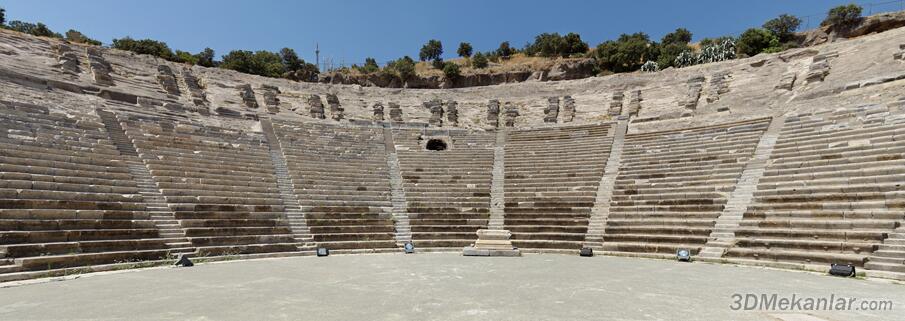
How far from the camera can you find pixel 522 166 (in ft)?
78.5

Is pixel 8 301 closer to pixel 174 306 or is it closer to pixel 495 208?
pixel 174 306

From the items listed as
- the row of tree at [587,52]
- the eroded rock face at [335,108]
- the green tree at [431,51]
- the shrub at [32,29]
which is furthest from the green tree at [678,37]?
the shrub at [32,29]

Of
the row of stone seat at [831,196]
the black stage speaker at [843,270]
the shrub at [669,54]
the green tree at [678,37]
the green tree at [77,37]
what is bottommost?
the black stage speaker at [843,270]

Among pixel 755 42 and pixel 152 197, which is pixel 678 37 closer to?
pixel 755 42

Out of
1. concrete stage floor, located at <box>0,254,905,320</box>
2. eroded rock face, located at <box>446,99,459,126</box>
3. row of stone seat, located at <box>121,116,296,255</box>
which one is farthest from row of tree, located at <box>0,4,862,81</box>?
concrete stage floor, located at <box>0,254,905,320</box>

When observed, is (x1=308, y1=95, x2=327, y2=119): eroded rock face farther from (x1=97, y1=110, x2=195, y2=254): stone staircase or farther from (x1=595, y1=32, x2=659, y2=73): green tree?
(x1=595, y1=32, x2=659, y2=73): green tree

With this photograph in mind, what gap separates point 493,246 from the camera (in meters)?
16.3

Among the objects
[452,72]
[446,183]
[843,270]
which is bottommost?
[843,270]

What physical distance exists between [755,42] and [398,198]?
44803 mm

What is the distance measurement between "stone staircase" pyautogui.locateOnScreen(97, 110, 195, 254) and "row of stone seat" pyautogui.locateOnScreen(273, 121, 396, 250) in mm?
4593

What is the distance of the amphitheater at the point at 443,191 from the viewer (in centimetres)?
917

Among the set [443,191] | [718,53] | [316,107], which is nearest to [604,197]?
[443,191]

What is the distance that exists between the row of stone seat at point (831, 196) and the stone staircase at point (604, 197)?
15.1 ft

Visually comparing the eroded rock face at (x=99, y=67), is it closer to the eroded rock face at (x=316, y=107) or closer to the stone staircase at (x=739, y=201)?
the eroded rock face at (x=316, y=107)
